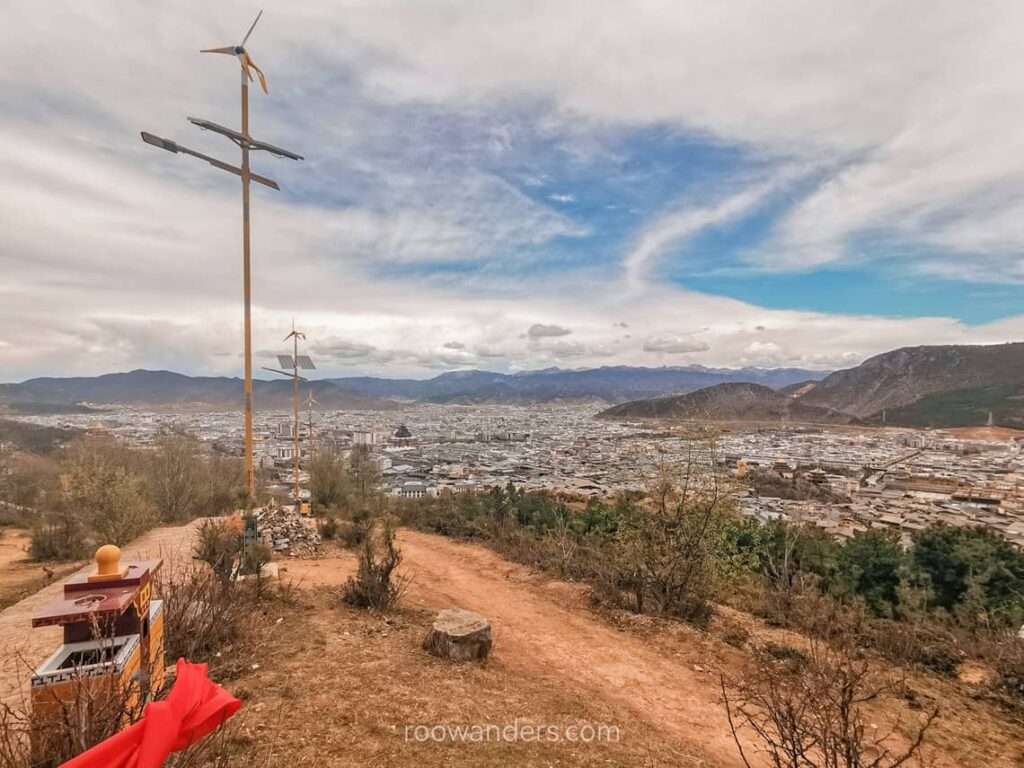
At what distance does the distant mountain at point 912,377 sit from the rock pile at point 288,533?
5032 cm

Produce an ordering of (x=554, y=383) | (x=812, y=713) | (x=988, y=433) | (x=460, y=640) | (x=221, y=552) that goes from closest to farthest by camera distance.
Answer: (x=812, y=713) < (x=460, y=640) < (x=221, y=552) < (x=988, y=433) < (x=554, y=383)

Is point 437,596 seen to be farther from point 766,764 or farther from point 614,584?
point 766,764

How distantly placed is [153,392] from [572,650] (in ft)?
263

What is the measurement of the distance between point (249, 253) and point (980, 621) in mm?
13521

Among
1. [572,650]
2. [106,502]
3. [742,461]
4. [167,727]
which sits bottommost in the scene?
[572,650]

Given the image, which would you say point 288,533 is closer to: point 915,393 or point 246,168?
point 246,168

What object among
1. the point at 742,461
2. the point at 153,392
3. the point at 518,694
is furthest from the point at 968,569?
the point at 153,392

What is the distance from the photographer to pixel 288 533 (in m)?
11.3

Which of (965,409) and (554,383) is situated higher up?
(554,383)

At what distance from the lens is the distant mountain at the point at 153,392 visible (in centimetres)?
5575

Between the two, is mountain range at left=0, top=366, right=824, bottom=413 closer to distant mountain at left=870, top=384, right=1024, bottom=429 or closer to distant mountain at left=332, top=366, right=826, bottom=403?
distant mountain at left=332, top=366, right=826, bottom=403

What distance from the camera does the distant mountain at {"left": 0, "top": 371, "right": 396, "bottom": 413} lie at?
55.8 m

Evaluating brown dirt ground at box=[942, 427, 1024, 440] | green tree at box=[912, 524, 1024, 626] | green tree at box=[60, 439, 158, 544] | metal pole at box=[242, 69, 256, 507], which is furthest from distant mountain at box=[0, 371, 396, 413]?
brown dirt ground at box=[942, 427, 1024, 440]

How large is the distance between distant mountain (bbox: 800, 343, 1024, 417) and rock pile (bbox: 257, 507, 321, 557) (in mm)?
50320
